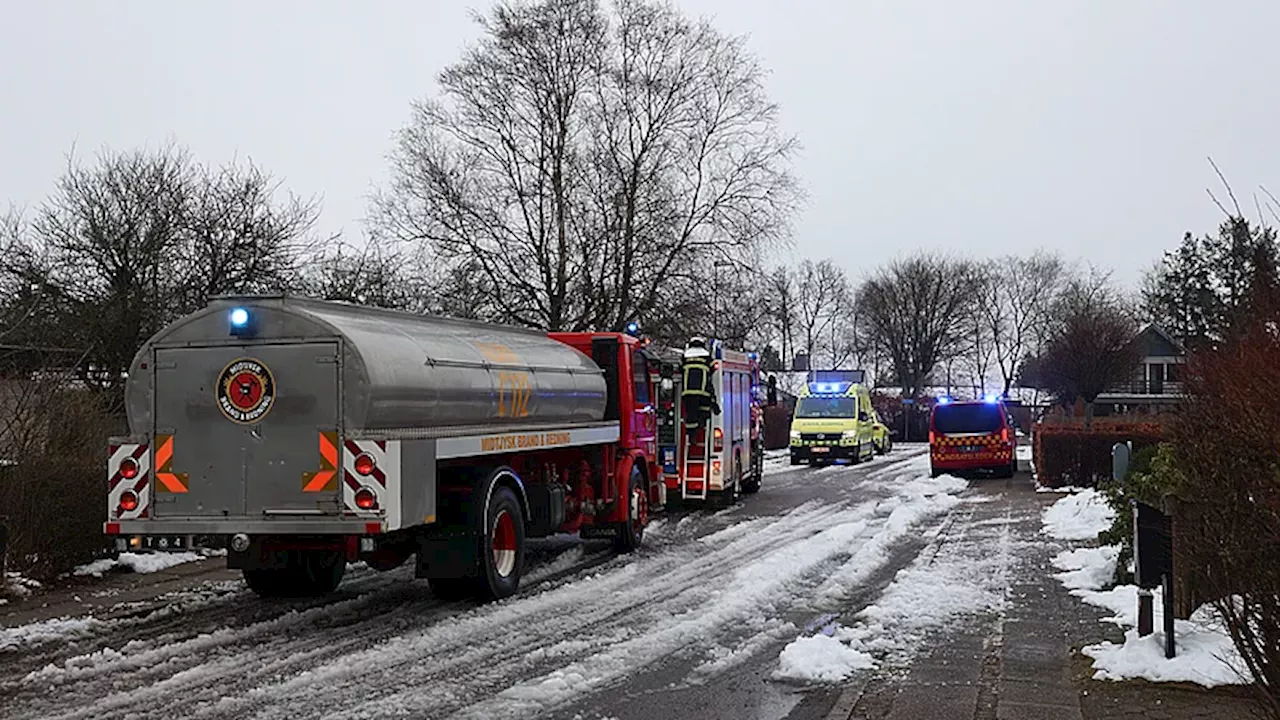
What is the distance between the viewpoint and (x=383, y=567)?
11.5 metres

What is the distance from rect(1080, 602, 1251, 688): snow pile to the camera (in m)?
7.39

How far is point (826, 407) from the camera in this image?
35.8 m

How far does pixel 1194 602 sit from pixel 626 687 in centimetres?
396

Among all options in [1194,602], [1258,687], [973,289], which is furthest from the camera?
[973,289]

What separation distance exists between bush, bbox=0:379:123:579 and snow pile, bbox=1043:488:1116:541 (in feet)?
38.0

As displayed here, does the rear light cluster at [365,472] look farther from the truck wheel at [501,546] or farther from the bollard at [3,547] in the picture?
the bollard at [3,547]

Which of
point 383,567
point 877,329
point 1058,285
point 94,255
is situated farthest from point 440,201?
point 1058,285

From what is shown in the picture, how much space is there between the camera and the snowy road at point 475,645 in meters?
7.39

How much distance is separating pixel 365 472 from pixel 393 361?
3.19 feet

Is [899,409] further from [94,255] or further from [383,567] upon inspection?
[383,567]

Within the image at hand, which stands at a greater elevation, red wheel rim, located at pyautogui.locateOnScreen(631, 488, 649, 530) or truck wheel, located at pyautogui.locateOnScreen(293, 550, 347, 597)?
red wheel rim, located at pyautogui.locateOnScreen(631, 488, 649, 530)

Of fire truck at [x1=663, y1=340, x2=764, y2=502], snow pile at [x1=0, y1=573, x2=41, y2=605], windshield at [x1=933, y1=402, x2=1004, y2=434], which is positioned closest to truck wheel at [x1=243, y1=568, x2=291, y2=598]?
snow pile at [x1=0, y1=573, x2=41, y2=605]

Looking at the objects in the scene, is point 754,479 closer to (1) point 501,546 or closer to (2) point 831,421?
(2) point 831,421

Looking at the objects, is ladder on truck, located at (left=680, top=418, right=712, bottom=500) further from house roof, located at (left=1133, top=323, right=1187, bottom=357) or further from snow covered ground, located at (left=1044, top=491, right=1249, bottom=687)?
snow covered ground, located at (left=1044, top=491, right=1249, bottom=687)
